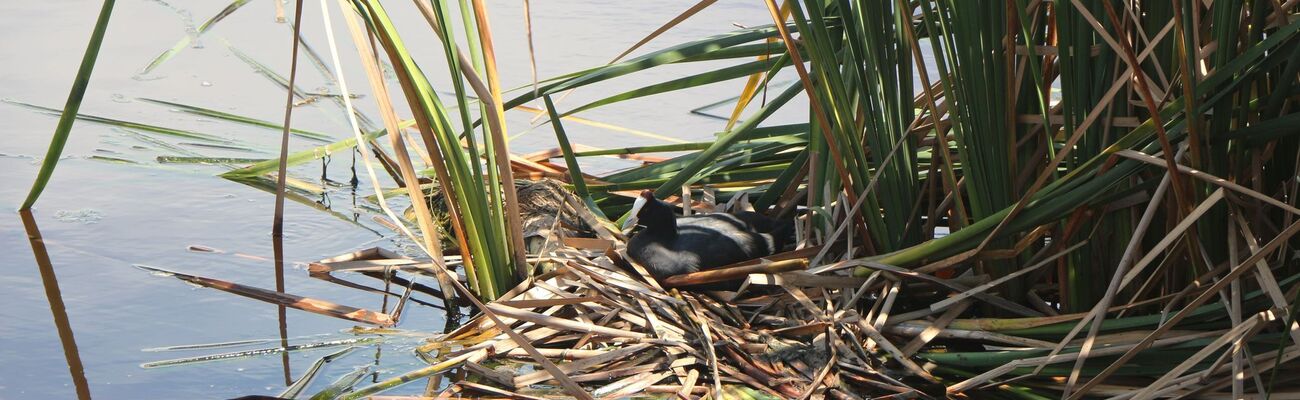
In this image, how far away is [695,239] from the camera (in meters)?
2.67

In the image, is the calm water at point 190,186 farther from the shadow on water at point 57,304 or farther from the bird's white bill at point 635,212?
the bird's white bill at point 635,212

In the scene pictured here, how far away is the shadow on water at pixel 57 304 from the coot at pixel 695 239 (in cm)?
118

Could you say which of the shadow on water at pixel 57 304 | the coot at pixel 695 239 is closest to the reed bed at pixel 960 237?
the coot at pixel 695 239

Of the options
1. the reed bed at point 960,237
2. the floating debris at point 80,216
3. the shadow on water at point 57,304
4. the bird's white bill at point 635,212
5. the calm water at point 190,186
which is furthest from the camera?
the floating debris at point 80,216

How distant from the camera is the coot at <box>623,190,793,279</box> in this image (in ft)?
8.50

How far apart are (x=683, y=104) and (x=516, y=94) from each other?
688 millimetres

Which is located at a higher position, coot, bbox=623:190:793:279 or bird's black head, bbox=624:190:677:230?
bird's black head, bbox=624:190:677:230

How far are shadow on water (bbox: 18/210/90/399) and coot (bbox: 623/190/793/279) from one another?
Result: 3.86ft

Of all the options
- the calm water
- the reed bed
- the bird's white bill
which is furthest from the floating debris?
the bird's white bill

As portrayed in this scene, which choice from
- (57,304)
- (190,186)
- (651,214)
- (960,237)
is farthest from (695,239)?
(190,186)

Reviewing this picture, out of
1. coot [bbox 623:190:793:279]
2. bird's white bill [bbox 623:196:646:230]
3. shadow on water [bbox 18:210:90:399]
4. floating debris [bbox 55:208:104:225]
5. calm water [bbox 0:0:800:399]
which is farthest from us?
floating debris [bbox 55:208:104:225]

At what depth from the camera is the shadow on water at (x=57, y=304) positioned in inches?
84.6

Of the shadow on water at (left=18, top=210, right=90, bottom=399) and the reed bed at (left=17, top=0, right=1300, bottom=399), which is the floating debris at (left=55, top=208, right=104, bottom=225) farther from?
the reed bed at (left=17, top=0, right=1300, bottom=399)

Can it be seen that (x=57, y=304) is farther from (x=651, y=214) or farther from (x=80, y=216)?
(x=651, y=214)
